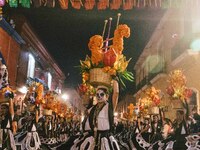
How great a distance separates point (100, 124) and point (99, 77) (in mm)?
1071

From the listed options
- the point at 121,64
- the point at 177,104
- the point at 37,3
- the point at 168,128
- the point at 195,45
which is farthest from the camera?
the point at 195,45

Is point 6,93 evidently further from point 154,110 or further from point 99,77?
point 154,110

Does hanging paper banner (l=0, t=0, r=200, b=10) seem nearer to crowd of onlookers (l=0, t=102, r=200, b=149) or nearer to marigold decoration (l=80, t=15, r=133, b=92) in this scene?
marigold decoration (l=80, t=15, r=133, b=92)

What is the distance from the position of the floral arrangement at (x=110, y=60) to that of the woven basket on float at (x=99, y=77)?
8cm

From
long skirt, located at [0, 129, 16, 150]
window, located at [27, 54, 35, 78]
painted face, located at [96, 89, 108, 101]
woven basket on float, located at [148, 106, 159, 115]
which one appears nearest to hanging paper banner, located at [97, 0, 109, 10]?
painted face, located at [96, 89, 108, 101]

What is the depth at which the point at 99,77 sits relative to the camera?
27.1 feet

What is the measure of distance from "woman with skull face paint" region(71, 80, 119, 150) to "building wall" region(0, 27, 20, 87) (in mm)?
24071

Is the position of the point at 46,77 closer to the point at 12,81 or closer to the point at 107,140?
the point at 12,81

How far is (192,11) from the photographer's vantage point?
23.3 m

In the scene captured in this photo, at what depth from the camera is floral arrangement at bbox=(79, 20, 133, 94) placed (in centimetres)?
835

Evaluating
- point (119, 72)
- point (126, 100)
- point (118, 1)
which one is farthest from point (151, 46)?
point (119, 72)

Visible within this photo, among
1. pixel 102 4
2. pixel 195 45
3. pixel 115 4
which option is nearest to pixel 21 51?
pixel 195 45

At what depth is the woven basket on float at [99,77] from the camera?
8.26 meters

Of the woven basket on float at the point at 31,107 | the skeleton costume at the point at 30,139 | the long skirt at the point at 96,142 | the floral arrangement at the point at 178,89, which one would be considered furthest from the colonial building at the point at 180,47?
the woven basket on float at the point at 31,107
